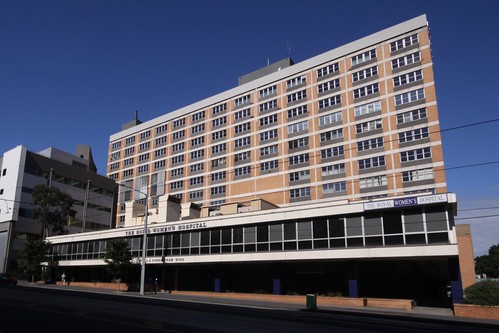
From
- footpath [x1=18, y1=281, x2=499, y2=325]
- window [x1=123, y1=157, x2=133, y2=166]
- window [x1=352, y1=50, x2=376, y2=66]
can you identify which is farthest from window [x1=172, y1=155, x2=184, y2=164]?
footpath [x1=18, y1=281, x2=499, y2=325]

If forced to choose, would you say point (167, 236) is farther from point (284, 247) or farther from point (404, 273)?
point (404, 273)

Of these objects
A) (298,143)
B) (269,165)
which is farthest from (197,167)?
(298,143)

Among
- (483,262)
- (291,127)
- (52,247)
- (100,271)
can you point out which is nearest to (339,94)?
(291,127)

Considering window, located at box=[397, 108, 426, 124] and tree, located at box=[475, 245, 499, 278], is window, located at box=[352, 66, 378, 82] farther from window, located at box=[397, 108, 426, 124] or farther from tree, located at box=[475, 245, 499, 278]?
tree, located at box=[475, 245, 499, 278]

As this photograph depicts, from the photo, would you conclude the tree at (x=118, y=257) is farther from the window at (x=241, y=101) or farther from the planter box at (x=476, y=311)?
the window at (x=241, y=101)

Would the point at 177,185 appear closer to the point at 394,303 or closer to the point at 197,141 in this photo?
the point at 197,141

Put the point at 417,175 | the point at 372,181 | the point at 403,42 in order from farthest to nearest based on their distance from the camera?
the point at 403,42 → the point at 372,181 → the point at 417,175

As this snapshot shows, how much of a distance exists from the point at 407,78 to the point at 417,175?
1374cm

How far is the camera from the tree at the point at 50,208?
66562 mm

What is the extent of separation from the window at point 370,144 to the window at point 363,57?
41.1 feet

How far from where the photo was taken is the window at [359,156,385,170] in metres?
57.3

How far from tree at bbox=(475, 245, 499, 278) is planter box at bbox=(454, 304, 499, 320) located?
9952cm

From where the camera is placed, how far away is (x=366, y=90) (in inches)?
2402

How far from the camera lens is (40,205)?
68000 mm
